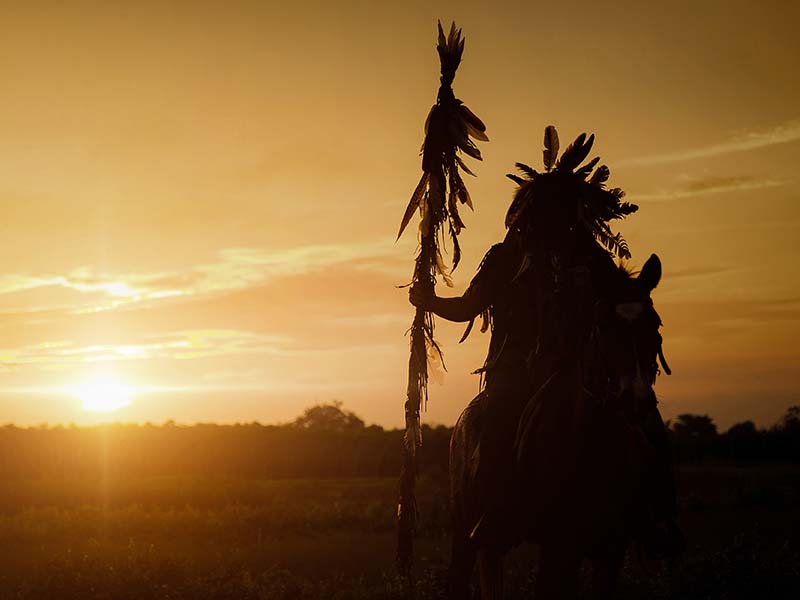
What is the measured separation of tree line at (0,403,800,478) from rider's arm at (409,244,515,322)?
26436 millimetres

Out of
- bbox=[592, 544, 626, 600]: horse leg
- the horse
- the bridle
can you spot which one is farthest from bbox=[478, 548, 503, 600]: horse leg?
the bridle

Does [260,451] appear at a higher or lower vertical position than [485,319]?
lower

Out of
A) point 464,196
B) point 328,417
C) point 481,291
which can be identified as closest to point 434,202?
point 464,196

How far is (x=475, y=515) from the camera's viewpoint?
22.9ft

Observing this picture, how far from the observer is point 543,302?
6.77 metres

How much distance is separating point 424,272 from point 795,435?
36.1 m

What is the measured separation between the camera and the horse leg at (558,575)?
20.0 feet

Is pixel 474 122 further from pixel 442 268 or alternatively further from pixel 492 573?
pixel 492 573

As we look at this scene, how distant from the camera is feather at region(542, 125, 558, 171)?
7473mm

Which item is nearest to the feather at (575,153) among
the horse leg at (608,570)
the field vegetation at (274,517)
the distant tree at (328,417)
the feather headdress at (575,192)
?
the feather headdress at (575,192)

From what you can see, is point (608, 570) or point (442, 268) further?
point (442, 268)

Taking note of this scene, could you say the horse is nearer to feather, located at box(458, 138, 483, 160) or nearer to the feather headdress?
the feather headdress

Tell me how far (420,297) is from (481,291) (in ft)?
3.16

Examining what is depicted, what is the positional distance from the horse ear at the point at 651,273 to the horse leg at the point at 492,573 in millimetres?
2466
